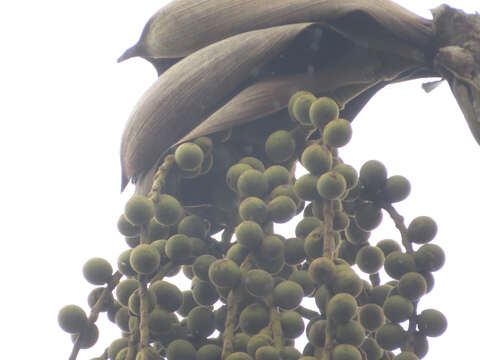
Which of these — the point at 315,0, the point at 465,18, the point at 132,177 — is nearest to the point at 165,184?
the point at 132,177

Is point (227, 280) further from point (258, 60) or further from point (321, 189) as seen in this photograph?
point (258, 60)

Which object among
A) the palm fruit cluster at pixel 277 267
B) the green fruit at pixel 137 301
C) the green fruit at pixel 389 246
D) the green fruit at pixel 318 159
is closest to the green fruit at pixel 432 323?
the palm fruit cluster at pixel 277 267

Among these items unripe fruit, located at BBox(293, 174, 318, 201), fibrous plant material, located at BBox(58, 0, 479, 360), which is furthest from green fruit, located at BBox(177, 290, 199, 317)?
unripe fruit, located at BBox(293, 174, 318, 201)

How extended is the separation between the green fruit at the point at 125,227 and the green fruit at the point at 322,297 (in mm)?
252

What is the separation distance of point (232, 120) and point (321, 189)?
0.17m

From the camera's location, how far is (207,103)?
3.22 feet

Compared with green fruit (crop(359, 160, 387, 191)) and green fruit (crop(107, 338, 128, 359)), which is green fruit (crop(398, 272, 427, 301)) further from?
green fruit (crop(107, 338, 128, 359))

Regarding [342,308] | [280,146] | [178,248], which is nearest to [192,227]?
[178,248]

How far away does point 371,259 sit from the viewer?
930 millimetres

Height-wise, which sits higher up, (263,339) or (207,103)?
(207,103)

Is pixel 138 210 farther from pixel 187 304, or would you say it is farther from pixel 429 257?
pixel 429 257

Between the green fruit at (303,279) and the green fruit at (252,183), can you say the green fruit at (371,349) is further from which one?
the green fruit at (252,183)

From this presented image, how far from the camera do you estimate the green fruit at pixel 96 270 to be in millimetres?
907

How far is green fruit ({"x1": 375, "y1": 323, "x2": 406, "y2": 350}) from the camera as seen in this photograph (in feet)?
2.84
